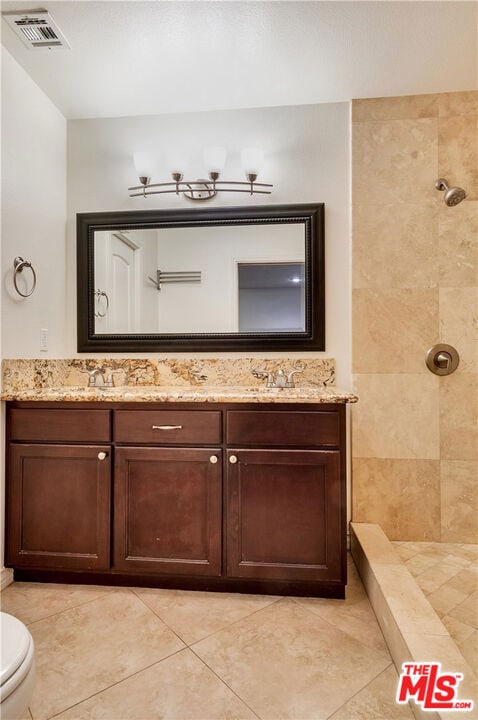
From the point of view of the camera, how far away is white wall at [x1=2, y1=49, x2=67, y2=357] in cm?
186

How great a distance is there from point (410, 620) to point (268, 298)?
1569mm

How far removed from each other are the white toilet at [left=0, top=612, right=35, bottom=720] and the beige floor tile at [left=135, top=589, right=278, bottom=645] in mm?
733

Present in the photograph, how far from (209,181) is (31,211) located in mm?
958

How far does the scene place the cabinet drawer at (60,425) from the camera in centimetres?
177

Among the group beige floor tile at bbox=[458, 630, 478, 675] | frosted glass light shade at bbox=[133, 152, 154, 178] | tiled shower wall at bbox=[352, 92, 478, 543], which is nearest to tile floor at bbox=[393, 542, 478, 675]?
beige floor tile at bbox=[458, 630, 478, 675]

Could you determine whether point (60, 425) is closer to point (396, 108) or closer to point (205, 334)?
point (205, 334)

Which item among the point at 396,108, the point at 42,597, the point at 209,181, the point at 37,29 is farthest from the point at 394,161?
the point at 42,597

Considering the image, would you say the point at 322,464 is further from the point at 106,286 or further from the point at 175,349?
the point at 106,286

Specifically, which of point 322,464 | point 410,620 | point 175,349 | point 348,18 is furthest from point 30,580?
point 348,18

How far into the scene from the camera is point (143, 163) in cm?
225

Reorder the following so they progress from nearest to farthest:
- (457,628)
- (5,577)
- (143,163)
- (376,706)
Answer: (376,706) < (457,628) < (5,577) < (143,163)

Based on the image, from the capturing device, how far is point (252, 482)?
1.71 m

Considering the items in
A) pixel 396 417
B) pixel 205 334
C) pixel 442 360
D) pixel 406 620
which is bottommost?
pixel 406 620

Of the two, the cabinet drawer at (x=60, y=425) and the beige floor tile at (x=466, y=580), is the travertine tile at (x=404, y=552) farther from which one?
the cabinet drawer at (x=60, y=425)
